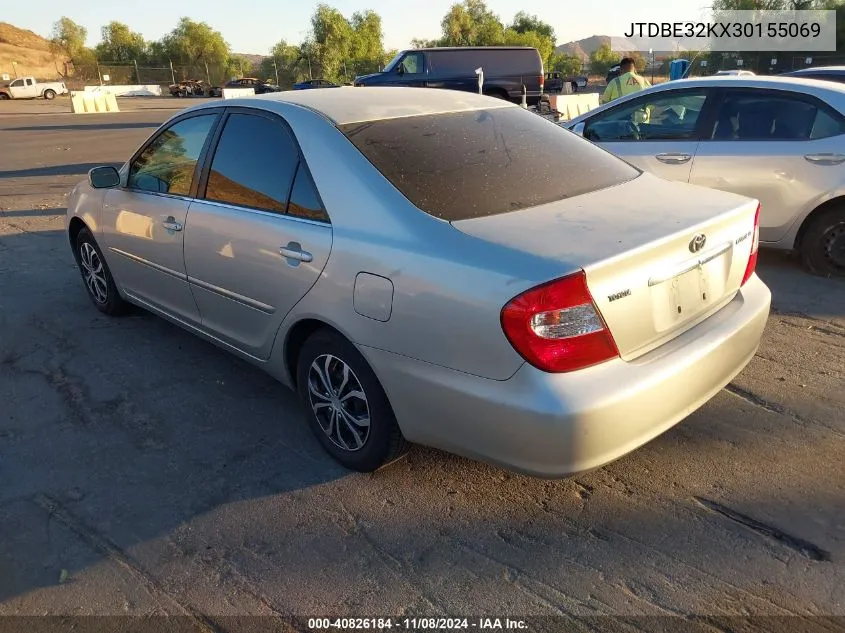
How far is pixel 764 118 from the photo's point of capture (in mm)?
5414

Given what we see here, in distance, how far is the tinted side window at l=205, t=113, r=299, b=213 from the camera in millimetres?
3166

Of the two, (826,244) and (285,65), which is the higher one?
(285,65)

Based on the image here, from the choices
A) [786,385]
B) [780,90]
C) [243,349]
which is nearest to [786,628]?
[786,385]

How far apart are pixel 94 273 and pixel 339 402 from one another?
3124mm

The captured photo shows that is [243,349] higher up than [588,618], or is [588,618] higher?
[243,349]

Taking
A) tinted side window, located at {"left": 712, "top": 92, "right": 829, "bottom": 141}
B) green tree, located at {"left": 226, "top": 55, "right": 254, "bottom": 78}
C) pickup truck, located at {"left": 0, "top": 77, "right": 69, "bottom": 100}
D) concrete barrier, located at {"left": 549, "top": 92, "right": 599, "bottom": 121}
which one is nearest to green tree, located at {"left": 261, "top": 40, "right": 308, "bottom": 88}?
green tree, located at {"left": 226, "top": 55, "right": 254, "bottom": 78}

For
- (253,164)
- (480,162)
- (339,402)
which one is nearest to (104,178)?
(253,164)

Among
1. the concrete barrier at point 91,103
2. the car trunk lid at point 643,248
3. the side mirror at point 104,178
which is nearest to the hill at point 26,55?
the concrete barrier at point 91,103

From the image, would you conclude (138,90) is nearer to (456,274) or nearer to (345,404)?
(345,404)

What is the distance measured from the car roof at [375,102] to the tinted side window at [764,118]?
9.05ft

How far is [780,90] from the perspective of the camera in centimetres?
534

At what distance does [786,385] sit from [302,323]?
8.69ft

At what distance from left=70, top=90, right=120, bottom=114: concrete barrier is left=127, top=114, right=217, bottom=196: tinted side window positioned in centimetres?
3377

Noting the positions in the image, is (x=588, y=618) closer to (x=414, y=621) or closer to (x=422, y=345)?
(x=414, y=621)
